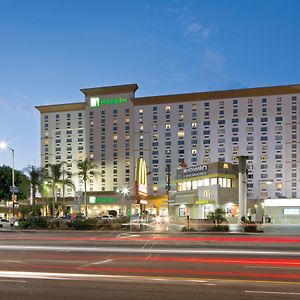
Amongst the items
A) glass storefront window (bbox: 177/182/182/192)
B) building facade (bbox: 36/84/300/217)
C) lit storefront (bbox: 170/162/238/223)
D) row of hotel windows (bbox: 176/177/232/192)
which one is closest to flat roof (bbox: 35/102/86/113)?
building facade (bbox: 36/84/300/217)

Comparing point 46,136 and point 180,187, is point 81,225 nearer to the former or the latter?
point 180,187

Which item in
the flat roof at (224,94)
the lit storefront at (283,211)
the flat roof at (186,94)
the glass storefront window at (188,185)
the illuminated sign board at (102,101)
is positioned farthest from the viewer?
the illuminated sign board at (102,101)

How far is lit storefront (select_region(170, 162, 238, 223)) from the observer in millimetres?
67938

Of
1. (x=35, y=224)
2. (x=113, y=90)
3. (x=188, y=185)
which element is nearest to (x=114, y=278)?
(x=35, y=224)

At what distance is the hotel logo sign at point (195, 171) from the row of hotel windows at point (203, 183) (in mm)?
1113

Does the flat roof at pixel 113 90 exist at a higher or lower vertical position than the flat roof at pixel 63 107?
higher

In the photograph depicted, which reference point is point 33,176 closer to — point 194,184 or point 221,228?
point 194,184

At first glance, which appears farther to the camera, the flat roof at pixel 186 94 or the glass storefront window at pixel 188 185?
the flat roof at pixel 186 94

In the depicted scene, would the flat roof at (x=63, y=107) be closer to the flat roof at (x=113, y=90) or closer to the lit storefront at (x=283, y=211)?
the flat roof at (x=113, y=90)

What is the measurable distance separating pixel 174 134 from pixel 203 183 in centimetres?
6886

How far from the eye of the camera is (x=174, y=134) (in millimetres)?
140000

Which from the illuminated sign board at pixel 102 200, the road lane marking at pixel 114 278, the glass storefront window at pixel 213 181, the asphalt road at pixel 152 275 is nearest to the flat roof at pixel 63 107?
the illuminated sign board at pixel 102 200

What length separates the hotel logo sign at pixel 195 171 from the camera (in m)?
70.8

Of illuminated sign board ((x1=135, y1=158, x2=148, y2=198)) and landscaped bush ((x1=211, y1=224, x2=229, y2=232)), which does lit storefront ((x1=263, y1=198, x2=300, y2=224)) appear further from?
illuminated sign board ((x1=135, y1=158, x2=148, y2=198))
